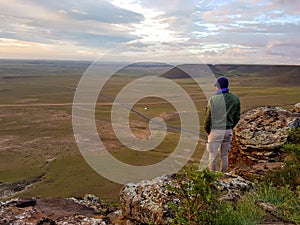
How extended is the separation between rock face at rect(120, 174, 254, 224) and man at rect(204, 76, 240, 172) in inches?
84.6

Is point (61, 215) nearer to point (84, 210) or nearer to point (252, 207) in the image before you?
point (84, 210)

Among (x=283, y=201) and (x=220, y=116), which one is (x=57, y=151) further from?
(x=283, y=201)

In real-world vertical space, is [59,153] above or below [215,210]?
below

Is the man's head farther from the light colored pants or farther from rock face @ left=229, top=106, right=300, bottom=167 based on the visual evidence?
rock face @ left=229, top=106, right=300, bottom=167

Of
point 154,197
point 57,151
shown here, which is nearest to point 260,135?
point 154,197

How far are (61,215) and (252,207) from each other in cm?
408

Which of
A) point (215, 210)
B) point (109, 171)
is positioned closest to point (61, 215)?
point (215, 210)

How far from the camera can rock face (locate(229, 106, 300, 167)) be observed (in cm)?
1170

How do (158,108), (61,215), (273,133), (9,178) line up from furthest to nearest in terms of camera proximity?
(158,108) → (9,178) → (273,133) → (61,215)

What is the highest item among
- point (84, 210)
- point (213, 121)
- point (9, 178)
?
point (213, 121)

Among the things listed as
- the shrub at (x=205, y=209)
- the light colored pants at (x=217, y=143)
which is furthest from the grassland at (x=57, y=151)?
the shrub at (x=205, y=209)

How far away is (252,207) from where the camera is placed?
5.18 metres

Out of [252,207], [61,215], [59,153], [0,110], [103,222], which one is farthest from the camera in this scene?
[0,110]

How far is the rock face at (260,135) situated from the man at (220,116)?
330cm
